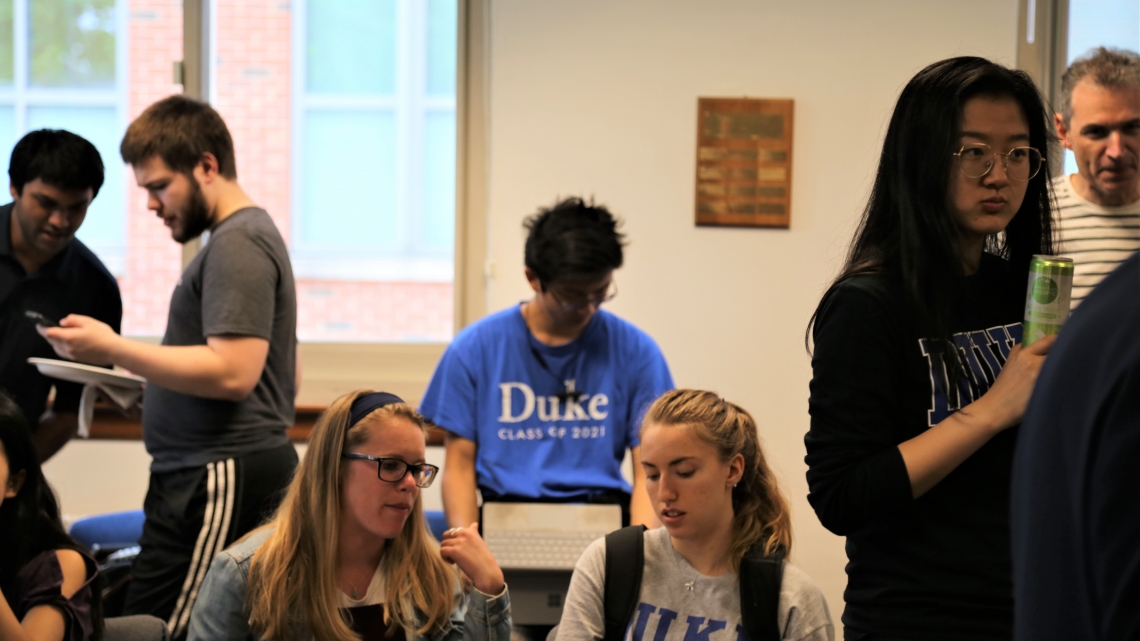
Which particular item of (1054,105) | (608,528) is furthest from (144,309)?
(1054,105)

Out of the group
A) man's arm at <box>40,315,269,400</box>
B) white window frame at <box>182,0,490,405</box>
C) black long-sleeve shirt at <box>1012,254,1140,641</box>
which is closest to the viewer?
black long-sleeve shirt at <box>1012,254,1140,641</box>

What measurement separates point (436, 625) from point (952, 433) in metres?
1.10

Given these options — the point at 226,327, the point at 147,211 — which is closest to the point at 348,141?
the point at 147,211

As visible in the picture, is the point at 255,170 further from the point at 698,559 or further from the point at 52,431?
the point at 698,559

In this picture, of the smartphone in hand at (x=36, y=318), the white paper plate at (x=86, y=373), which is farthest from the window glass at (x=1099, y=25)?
the smartphone in hand at (x=36, y=318)

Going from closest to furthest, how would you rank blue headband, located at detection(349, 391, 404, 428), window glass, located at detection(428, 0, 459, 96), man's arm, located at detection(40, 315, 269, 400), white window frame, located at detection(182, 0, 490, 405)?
blue headband, located at detection(349, 391, 404, 428) → man's arm, located at detection(40, 315, 269, 400) → white window frame, located at detection(182, 0, 490, 405) → window glass, located at detection(428, 0, 459, 96)

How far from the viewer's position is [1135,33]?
12.5 feet

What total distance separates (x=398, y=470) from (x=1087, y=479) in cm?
152

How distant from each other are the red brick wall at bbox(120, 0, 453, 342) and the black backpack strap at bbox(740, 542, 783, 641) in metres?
2.38

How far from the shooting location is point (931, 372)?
4.09 ft

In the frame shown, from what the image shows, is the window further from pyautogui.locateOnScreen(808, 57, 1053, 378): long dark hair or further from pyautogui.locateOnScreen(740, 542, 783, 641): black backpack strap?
pyautogui.locateOnScreen(808, 57, 1053, 378): long dark hair

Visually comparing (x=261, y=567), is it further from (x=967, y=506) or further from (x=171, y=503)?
(x=967, y=506)

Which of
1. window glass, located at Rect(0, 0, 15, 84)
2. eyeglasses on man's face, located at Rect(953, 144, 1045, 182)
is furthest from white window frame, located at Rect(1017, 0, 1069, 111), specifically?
window glass, located at Rect(0, 0, 15, 84)

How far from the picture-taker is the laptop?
8.18 ft
